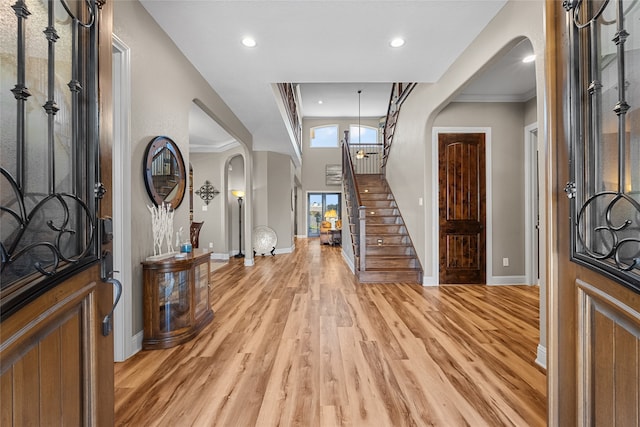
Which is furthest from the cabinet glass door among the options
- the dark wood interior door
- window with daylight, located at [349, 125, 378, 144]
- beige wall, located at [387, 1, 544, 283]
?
window with daylight, located at [349, 125, 378, 144]

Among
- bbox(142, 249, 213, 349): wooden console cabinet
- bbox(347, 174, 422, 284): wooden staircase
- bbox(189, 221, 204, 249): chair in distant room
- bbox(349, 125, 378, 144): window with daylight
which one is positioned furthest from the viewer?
bbox(349, 125, 378, 144): window with daylight

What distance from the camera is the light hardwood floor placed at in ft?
5.05

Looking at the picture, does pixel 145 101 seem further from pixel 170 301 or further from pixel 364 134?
pixel 364 134

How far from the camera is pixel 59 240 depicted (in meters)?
0.94

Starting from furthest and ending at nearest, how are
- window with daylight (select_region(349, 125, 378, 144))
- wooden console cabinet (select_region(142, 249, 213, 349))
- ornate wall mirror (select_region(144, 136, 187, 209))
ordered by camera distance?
window with daylight (select_region(349, 125, 378, 144)) < ornate wall mirror (select_region(144, 136, 187, 209)) < wooden console cabinet (select_region(142, 249, 213, 349))

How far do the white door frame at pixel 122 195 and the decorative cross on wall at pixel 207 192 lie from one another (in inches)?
190

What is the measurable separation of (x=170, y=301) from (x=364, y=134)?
10.2m

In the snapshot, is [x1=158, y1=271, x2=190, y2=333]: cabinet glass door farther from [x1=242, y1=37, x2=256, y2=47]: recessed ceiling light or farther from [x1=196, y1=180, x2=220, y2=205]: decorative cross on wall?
[x1=196, y1=180, x2=220, y2=205]: decorative cross on wall

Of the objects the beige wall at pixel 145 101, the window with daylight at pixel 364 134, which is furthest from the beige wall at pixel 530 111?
the window with daylight at pixel 364 134

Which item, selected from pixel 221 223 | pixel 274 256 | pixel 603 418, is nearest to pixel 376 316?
pixel 603 418

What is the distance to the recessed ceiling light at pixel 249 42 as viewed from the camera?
2.69 meters

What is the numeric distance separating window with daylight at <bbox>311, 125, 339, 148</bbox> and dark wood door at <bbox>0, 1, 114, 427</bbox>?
10339 mm

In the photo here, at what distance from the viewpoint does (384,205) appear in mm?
5996

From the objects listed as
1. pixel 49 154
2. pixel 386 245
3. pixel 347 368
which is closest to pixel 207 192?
pixel 386 245
